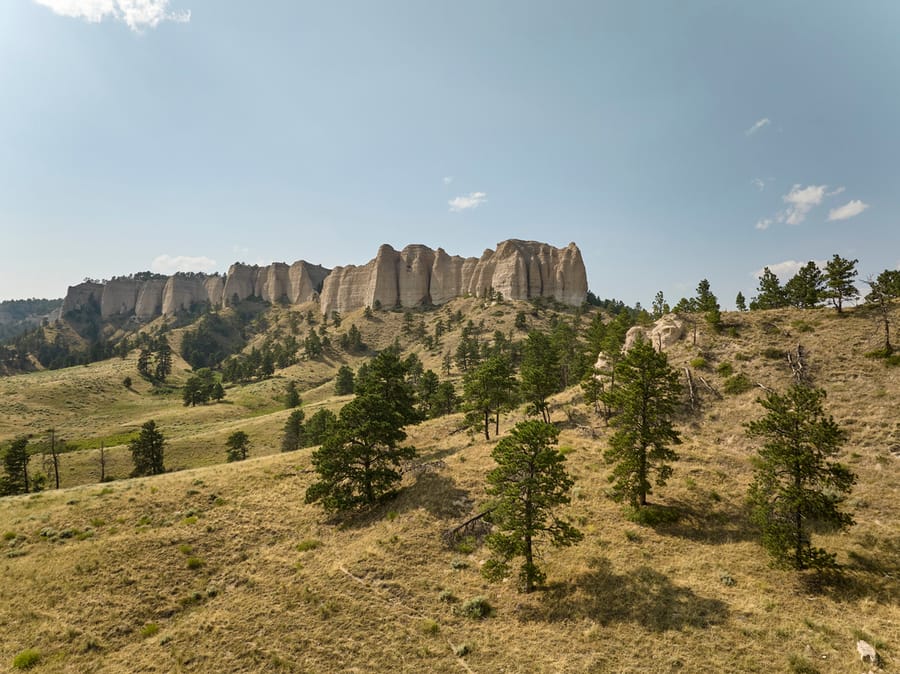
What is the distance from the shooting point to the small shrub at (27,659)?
1933cm

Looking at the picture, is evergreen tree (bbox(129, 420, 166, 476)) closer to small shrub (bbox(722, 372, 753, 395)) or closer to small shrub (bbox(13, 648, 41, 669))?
small shrub (bbox(13, 648, 41, 669))

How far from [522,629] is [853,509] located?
2730 cm

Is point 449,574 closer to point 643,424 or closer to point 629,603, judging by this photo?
point 629,603

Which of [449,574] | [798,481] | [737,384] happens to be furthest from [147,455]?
[737,384]

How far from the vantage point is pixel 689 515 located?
2961 cm

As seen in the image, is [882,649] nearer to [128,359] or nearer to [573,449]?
[573,449]

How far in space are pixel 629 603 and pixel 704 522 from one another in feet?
38.4

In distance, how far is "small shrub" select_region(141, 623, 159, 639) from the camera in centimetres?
2217

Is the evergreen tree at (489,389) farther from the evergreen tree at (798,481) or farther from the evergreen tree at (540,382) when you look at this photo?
the evergreen tree at (798,481)

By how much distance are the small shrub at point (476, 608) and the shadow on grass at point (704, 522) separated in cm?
1409

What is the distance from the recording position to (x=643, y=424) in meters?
29.7

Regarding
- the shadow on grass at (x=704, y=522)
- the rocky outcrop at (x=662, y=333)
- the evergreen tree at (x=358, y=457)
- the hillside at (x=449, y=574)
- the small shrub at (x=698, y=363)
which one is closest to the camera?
the hillside at (x=449, y=574)

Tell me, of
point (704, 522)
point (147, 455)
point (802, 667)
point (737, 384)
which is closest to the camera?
point (802, 667)

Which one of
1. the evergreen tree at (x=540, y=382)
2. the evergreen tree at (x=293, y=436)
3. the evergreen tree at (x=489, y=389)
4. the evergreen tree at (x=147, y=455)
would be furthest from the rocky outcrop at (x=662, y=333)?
the evergreen tree at (x=147, y=455)
